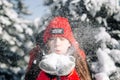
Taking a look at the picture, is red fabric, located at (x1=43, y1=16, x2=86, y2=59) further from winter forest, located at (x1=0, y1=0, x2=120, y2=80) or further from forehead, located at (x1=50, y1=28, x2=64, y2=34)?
winter forest, located at (x1=0, y1=0, x2=120, y2=80)

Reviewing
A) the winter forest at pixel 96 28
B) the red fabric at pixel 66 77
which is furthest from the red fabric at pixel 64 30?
the red fabric at pixel 66 77

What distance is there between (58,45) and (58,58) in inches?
10.9

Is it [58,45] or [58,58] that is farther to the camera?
[58,45]

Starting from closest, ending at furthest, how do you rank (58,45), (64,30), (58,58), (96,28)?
(58,58) < (58,45) < (64,30) < (96,28)

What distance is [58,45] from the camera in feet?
21.2

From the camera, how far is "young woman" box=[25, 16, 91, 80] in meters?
6.19

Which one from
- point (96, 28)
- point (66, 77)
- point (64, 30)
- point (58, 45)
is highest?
point (64, 30)

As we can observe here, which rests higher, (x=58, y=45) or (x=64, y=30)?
(x=64, y=30)

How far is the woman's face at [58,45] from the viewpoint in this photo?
6.46 meters

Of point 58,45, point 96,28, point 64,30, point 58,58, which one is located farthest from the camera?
point 96,28

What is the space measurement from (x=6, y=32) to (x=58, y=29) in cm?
753

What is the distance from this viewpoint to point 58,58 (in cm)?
627

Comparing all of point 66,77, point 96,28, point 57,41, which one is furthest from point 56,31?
point 96,28

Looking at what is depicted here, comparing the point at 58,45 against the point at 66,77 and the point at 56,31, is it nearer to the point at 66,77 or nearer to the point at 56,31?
the point at 56,31
